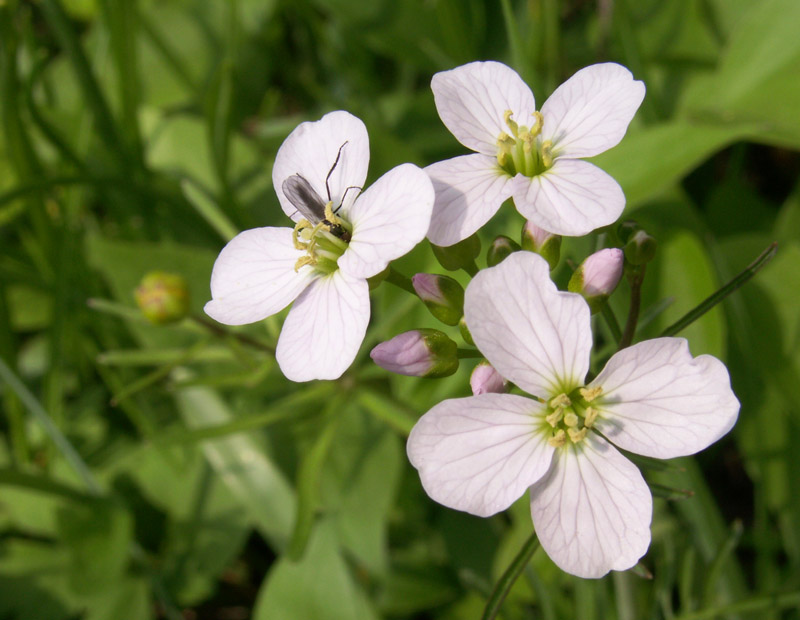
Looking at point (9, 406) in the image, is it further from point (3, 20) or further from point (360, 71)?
point (360, 71)

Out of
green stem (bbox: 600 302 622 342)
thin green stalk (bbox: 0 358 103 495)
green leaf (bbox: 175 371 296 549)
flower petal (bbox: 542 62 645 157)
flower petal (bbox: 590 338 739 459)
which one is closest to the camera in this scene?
flower petal (bbox: 590 338 739 459)

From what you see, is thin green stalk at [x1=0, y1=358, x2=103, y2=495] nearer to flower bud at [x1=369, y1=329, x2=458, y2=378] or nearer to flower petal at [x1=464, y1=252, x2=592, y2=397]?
flower bud at [x1=369, y1=329, x2=458, y2=378]

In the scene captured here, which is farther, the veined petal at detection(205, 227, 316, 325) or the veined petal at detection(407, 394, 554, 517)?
the veined petal at detection(205, 227, 316, 325)

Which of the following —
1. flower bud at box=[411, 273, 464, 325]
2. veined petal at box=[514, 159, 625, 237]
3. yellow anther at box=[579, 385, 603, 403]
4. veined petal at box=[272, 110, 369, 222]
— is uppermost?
veined petal at box=[272, 110, 369, 222]

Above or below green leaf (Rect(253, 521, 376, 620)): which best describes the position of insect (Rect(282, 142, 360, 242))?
above

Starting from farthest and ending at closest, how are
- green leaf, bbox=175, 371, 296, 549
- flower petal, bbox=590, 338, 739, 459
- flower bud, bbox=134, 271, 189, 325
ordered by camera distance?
green leaf, bbox=175, 371, 296, 549 < flower bud, bbox=134, 271, 189, 325 < flower petal, bbox=590, 338, 739, 459

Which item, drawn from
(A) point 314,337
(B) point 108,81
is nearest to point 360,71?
(B) point 108,81

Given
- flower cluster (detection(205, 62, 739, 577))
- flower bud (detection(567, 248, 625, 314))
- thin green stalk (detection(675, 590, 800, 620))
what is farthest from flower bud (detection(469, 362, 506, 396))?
thin green stalk (detection(675, 590, 800, 620))

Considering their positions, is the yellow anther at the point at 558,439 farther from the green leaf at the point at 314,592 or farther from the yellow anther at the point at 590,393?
A: the green leaf at the point at 314,592

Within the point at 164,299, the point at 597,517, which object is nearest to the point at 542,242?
the point at 597,517
